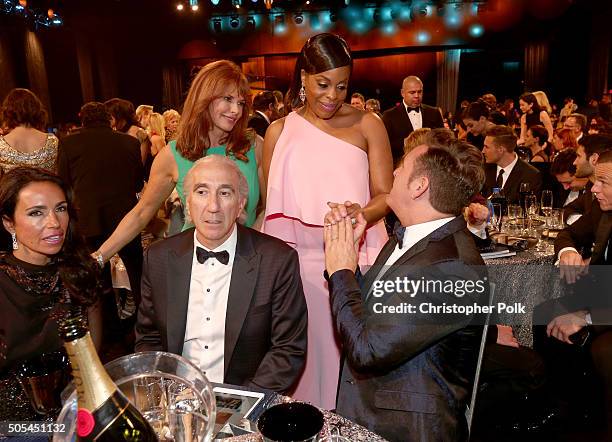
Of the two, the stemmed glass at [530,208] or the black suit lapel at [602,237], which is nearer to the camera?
the black suit lapel at [602,237]

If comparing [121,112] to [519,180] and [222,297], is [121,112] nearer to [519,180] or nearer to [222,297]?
[519,180]

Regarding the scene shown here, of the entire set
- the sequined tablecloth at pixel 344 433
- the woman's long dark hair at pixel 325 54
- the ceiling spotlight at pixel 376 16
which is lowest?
the sequined tablecloth at pixel 344 433

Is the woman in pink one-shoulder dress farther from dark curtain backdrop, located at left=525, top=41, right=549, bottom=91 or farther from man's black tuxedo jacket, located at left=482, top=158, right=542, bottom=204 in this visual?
dark curtain backdrop, located at left=525, top=41, right=549, bottom=91

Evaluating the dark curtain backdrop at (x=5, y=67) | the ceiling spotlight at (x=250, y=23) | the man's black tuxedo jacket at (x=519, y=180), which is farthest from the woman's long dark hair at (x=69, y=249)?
the ceiling spotlight at (x=250, y=23)

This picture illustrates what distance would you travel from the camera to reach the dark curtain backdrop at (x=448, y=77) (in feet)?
51.4

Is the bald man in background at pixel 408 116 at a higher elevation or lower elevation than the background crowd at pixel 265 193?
higher

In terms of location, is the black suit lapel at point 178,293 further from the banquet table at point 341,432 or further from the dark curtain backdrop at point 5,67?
the dark curtain backdrop at point 5,67

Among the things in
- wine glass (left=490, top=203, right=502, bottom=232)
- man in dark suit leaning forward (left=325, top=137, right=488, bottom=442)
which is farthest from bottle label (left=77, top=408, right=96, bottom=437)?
wine glass (left=490, top=203, right=502, bottom=232)

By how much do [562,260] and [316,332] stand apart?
1595 millimetres

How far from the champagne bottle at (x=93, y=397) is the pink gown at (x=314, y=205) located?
1.60 m

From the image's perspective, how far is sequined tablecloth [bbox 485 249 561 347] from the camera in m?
3.19

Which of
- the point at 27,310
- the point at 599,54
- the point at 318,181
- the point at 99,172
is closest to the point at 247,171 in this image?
the point at 318,181

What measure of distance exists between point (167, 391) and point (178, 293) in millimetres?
758

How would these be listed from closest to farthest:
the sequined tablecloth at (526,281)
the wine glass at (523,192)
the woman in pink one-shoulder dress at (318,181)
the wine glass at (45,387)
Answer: the wine glass at (45,387), the woman in pink one-shoulder dress at (318,181), the sequined tablecloth at (526,281), the wine glass at (523,192)
